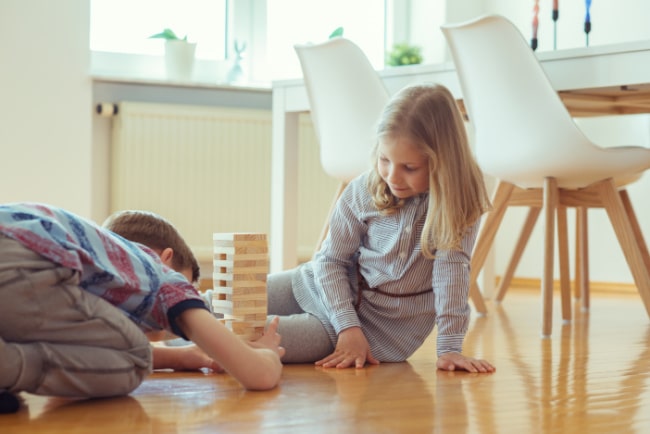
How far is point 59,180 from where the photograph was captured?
3.69 metres

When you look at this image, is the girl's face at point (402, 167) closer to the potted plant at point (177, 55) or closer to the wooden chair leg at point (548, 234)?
the wooden chair leg at point (548, 234)

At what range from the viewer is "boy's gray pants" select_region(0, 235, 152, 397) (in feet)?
4.32

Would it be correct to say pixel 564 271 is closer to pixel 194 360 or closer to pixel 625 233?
pixel 625 233

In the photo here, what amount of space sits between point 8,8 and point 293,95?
3.51ft

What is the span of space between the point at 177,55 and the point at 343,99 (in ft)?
3.78

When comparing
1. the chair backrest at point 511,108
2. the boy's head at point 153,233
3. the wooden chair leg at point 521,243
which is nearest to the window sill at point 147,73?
the wooden chair leg at point 521,243

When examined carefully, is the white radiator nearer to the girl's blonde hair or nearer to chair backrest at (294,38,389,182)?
chair backrest at (294,38,389,182)

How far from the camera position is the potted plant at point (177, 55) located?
157 inches

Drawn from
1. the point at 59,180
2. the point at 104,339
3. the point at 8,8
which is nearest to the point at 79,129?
the point at 59,180

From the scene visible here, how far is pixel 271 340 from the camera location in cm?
171

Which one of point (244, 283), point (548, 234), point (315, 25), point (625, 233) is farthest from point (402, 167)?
point (315, 25)

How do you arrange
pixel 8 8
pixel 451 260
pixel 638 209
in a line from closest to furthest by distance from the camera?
pixel 451 260
pixel 8 8
pixel 638 209

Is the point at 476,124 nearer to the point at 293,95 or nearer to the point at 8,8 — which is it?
the point at 293,95

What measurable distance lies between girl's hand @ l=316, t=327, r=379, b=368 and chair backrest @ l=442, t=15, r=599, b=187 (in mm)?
860
